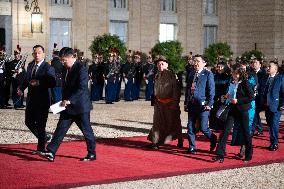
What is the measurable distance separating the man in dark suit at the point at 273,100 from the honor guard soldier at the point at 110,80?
11.6 meters

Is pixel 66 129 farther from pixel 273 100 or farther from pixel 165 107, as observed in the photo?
pixel 273 100

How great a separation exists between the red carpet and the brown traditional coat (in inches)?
11.8

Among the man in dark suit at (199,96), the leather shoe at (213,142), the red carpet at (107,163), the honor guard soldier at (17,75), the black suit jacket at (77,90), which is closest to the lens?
the red carpet at (107,163)

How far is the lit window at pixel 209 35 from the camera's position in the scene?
3419 centimetres

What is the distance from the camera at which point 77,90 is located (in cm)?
1037

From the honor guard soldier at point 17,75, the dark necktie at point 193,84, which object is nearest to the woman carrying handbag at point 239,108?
the dark necktie at point 193,84

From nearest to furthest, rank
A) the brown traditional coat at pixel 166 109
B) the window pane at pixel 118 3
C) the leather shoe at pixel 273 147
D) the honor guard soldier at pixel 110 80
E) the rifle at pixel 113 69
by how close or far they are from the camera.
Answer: the brown traditional coat at pixel 166 109
the leather shoe at pixel 273 147
the honor guard soldier at pixel 110 80
the rifle at pixel 113 69
the window pane at pixel 118 3

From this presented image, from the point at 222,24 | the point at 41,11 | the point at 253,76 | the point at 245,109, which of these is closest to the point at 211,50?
the point at 222,24

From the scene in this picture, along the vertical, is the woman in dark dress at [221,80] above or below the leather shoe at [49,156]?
above

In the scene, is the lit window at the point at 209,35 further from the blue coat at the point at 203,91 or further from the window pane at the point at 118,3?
the blue coat at the point at 203,91

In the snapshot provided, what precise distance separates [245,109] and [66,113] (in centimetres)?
313

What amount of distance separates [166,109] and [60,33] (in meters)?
17.4

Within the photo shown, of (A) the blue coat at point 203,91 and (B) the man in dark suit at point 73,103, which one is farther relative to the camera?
(A) the blue coat at point 203,91

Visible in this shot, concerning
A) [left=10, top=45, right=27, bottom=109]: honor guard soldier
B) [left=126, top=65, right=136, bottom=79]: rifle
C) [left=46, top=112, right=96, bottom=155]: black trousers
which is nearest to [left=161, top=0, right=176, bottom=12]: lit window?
[left=126, top=65, right=136, bottom=79]: rifle
